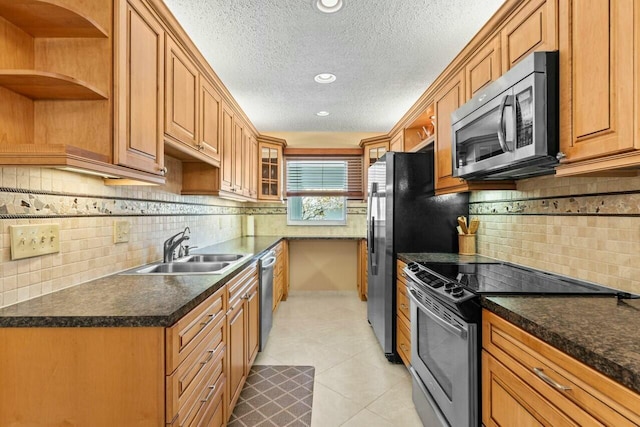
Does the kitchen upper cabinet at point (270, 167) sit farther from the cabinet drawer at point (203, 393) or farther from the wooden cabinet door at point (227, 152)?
the cabinet drawer at point (203, 393)

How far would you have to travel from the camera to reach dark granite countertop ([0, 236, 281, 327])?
1021 millimetres

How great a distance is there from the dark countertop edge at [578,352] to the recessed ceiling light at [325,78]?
2062 mm

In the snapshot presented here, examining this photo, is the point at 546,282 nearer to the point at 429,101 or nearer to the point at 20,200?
the point at 429,101

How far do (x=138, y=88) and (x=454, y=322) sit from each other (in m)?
1.82

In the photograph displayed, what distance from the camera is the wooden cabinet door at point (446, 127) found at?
2.23 meters

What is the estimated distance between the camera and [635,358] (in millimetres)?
764

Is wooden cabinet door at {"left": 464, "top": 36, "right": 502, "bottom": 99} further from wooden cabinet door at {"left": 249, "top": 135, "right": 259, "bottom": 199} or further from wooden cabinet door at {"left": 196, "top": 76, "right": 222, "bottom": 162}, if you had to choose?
wooden cabinet door at {"left": 249, "top": 135, "right": 259, "bottom": 199}

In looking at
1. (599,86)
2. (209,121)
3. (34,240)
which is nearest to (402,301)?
(599,86)

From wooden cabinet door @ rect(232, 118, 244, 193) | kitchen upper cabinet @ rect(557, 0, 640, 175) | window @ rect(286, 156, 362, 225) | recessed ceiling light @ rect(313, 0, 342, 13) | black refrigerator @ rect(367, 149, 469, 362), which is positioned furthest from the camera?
window @ rect(286, 156, 362, 225)

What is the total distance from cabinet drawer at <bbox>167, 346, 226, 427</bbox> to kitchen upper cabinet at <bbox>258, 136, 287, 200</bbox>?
9.35 ft

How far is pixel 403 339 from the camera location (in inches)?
96.1

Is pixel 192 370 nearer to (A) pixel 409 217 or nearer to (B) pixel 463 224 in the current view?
(A) pixel 409 217

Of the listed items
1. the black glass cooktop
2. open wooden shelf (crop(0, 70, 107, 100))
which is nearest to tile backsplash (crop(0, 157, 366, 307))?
open wooden shelf (crop(0, 70, 107, 100))

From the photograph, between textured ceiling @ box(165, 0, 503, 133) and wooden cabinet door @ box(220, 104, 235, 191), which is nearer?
textured ceiling @ box(165, 0, 503, 133)
